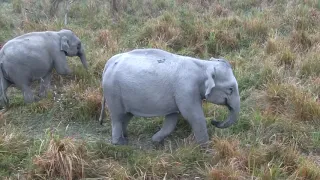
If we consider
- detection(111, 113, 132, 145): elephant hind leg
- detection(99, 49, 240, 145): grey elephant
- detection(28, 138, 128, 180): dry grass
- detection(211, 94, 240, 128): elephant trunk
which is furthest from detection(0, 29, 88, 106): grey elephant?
detection(211, 94, 240, 128): elephant trunk

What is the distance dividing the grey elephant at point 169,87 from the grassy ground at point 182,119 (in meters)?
0.34

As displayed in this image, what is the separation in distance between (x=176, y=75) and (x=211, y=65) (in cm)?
33

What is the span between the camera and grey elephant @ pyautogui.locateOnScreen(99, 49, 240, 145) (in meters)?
4.13

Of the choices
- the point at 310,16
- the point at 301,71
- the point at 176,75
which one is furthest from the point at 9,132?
the point at 310,16

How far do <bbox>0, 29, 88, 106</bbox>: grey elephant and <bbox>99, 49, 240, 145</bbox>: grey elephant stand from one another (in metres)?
1.21

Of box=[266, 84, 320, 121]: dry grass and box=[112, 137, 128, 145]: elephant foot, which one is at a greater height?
box=[266, 84, 320, 121]: dry grass

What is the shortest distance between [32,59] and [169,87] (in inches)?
73.1

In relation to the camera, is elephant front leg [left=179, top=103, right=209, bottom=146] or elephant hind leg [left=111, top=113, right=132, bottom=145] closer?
elephant front leg [left=179, top=103, right=209, bottom=146]

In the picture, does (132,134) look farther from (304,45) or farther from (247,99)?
(304,45)

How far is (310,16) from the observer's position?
7.93 m

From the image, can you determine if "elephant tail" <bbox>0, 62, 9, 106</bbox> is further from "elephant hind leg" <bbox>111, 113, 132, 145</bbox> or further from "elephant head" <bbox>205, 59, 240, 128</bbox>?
"elephant head" <bbox>205, 59, 240, 128</bbox>

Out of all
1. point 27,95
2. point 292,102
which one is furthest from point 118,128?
point 292,102

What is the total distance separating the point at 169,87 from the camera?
4.18m

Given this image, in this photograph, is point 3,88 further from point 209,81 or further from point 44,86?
point 209,81
